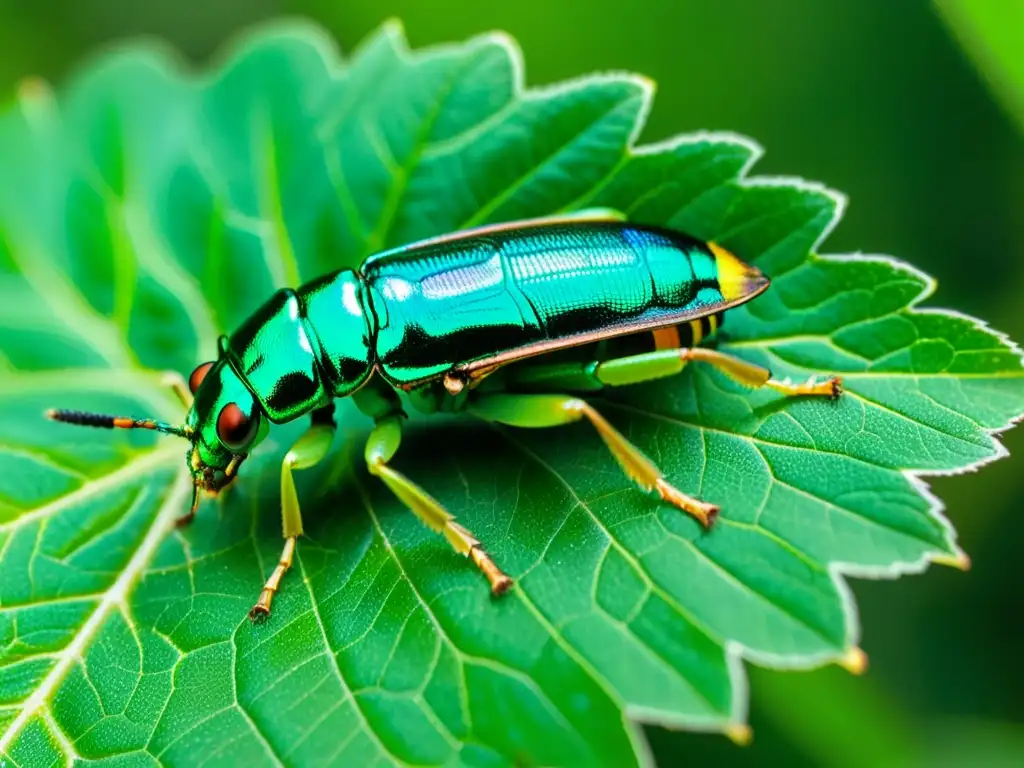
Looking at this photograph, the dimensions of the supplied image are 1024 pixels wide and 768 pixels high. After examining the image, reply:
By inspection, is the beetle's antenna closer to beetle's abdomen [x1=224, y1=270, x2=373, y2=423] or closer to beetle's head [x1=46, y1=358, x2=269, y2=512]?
beetle's head [x1=46, y1=358, x2=269, y2=512]

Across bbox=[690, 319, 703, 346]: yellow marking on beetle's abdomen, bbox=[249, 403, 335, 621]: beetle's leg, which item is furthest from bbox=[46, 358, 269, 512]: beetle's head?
bbox=[690, 319, 703, 346]: yellow marking on beetle's abdomen

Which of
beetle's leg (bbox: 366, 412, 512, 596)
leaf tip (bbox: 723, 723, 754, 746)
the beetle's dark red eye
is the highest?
the beetle's dark red eye

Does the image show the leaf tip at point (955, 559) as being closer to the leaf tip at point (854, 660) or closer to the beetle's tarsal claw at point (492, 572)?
the leaf tip at point (854, 660)

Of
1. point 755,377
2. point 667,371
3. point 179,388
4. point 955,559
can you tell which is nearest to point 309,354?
point 179,388

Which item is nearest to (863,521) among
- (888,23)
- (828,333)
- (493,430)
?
(828,333)

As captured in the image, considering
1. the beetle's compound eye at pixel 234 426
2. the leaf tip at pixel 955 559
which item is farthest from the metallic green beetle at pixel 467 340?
the leaf tip at pixel 955 559
